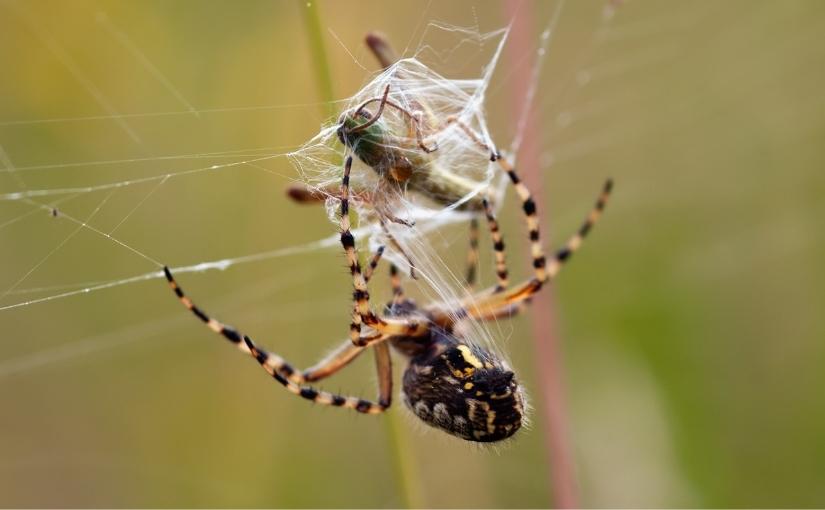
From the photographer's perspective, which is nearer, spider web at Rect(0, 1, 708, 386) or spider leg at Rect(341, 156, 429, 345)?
spider leg at Rect(341, 156, 429, 345)

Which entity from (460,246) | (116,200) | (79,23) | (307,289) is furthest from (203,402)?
(79,23)

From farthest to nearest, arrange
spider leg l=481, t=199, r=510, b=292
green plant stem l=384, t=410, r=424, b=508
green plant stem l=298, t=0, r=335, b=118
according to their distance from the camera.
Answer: spider leg l=481, t=199, r=510, b=292 < green plant stem l=384, t=410, r=424, b=508 < green plant stem l=298, t=0, r=335, b=118

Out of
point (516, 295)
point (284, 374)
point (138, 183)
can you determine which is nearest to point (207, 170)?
point (138, 183)

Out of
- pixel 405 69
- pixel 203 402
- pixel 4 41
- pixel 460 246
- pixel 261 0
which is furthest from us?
pixel 460 246

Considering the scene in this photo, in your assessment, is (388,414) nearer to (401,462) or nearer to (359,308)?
(401,462)

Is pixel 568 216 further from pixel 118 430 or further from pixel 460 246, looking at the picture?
pixel 118 430

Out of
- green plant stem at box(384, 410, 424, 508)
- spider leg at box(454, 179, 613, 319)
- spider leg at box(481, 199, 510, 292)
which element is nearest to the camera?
green plant stem at box(384, 410, 424, 508)

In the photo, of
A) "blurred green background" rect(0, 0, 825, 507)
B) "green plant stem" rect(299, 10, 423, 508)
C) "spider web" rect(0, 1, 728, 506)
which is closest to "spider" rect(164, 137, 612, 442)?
"green plant stem" rect(299, 10, 423, 508)

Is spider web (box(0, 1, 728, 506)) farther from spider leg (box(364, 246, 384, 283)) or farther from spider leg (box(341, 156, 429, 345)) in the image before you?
spider leg (box(364, 246, 384, 283))

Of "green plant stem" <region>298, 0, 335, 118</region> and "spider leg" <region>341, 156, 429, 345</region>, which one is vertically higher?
"green plant stem" <region>298, 0, 335, 118</region>
